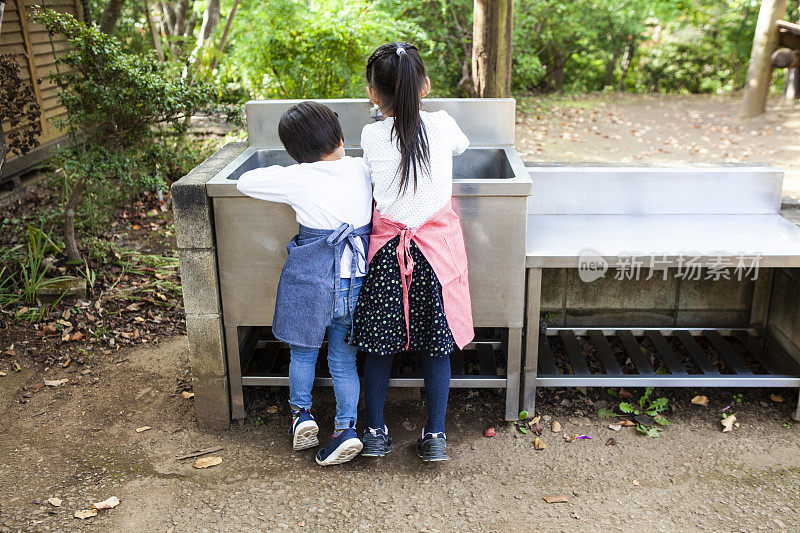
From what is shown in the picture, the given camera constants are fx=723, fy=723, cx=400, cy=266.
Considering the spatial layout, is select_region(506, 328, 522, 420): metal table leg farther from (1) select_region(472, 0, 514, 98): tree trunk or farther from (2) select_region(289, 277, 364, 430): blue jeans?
(1) select_region(472, 0, 514, 98): tree trunk

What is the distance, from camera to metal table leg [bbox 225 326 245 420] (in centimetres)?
324

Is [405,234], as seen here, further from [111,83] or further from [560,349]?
[111,83]

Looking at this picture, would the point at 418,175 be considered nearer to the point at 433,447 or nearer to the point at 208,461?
the point at 433,447

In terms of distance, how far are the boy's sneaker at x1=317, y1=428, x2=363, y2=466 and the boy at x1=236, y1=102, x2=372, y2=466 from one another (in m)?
0.43

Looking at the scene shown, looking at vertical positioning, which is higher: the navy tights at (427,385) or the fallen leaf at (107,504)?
the navy tights at (427,385)

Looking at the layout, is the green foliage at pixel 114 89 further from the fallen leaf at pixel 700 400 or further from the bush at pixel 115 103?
the fallen leaf at pixel 700 400

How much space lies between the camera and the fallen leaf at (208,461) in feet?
10.3

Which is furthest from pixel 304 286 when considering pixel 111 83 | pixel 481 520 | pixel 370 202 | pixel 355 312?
pixel 111 83

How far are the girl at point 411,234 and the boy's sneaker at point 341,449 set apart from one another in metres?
0.38

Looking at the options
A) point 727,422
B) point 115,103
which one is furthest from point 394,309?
point 115,103

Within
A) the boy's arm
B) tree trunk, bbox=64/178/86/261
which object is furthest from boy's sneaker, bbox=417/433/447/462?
tree trunk, bbox=64/178/86/261

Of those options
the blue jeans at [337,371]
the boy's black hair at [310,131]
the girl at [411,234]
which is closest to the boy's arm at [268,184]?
the boy's black hair at [310,131]

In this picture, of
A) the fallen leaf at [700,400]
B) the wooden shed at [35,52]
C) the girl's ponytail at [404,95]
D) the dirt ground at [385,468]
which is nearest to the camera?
the girl's ponytail at [404,95]

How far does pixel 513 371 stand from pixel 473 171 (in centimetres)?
105
